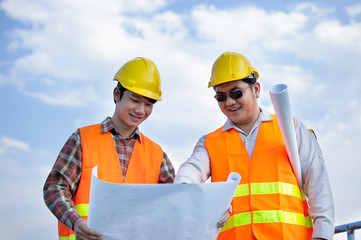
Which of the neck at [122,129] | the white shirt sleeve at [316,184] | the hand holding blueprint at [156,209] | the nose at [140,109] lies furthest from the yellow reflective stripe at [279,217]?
the neck at [122,129]

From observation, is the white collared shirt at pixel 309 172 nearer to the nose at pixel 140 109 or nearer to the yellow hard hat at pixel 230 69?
the yellow hard hat at pixel 230 69

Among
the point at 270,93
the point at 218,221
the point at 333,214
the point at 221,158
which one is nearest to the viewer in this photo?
the point at 218,221

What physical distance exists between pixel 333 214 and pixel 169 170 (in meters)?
1.74

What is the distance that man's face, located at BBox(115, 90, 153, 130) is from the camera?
156 inches

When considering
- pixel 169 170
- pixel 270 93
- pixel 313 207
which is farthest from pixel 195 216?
pixel 169 170

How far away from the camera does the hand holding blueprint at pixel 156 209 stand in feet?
7.57

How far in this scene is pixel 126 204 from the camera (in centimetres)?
233

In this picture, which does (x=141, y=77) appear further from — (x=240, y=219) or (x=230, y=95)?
(x=240, y=219)

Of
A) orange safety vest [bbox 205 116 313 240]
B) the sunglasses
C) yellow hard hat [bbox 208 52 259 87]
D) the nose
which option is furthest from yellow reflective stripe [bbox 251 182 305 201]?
the nose

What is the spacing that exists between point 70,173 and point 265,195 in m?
1.73

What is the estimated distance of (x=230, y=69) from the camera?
3.82 m

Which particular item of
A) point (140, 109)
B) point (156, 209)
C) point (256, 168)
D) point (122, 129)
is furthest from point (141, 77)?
point (156, 209)

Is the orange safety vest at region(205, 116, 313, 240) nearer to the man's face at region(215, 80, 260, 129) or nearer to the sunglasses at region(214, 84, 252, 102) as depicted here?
the man's face at region(215, 80, 260, 129)

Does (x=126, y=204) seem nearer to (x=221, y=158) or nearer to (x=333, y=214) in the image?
(x=221, y=158)
